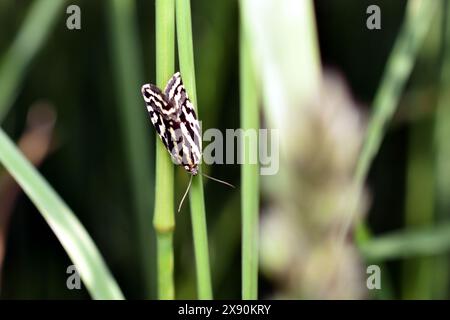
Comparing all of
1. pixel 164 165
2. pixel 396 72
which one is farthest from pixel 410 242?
pixel 164 165

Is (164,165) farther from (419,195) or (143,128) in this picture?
(419,195)

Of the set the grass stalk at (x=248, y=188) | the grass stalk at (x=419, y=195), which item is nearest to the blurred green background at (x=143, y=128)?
the grass stalk at (x=419, y=195)

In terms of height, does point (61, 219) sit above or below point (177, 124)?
below

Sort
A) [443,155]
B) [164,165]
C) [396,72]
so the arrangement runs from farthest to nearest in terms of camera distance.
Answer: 1. [443,155]
2. [396,72]
3. [164,165]

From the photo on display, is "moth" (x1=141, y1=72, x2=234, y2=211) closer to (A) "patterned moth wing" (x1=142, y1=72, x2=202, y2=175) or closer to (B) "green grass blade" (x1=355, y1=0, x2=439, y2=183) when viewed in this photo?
(A) "patterned moth wing" (x1=142, y1=72, x2=202, y2=175)

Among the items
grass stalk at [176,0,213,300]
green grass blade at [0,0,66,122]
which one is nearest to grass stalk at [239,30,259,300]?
grass stalk at [176,0,213,300]

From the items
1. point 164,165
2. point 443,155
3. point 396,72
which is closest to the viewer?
point 164,165

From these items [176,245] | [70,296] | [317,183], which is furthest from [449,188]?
[70,296]
